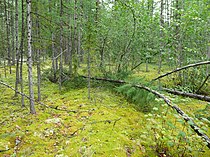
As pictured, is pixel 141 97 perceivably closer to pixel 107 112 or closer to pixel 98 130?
pixel 107 112

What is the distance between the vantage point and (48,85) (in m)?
9.00

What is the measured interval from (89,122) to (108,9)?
17.0 feet

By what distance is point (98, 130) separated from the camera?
4.04 meters

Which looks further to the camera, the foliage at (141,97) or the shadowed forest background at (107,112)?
the foliage at (141,97)

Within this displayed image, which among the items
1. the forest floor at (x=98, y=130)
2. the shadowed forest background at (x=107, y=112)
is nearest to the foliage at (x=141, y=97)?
the shadowed forest background at (x=107, y=112)

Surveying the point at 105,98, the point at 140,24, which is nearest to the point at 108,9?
the point at 140,24

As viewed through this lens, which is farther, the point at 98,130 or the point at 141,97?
the point at 141,97

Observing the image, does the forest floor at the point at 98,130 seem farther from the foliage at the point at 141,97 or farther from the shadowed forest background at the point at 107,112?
the foliage at the point at 141,97

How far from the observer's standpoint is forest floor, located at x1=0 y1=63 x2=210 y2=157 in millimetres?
3213

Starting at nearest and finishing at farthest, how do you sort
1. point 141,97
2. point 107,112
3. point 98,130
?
point 98,130
point 107,112
point 141,97

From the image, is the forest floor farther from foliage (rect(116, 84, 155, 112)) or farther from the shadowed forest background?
foliage (rect(116, 84, 155, 112))

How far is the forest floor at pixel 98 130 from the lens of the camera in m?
3.21

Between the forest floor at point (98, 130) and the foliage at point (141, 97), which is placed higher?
the foliage at point (141, 97)

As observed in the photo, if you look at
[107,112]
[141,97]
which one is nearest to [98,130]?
[107,112]
